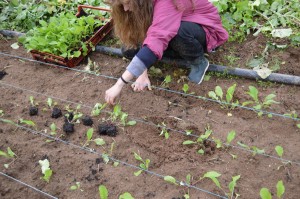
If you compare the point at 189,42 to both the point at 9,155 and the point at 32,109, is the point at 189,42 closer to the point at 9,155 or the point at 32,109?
the point at 32,109

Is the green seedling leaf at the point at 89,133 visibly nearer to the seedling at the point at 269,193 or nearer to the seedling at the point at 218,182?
the seedling at the point at 218,182

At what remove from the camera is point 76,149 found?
8.46 ft

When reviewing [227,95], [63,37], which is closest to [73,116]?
[63,37]

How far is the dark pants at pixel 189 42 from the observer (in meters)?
2.71

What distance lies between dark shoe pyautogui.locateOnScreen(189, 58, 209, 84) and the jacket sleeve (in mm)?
633

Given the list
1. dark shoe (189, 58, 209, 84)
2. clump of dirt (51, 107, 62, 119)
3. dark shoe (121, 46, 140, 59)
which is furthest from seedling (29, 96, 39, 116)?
dark shoe (189, 58, 209, 84)

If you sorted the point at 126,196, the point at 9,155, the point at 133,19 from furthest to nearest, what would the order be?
the point at 9,155 < the point at 133,19 < the point at 126,196

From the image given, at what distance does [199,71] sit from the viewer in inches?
116

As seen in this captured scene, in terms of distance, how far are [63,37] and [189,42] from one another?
135 centimetres

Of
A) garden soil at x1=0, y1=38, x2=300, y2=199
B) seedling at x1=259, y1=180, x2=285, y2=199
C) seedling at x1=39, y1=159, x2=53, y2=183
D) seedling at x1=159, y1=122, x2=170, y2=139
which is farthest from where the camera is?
seedling at x1=159, y1=122, x2=170, y2=139

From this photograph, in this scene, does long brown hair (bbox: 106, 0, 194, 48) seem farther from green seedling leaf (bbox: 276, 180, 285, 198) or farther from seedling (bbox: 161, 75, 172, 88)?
green seedling leaf (bbox: 276, 180, 285, 198)

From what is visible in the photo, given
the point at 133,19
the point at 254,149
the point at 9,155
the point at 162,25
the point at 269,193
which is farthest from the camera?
the point at 9,155

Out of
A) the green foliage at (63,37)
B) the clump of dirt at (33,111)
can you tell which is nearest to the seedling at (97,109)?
the clump of dirt at (33,111)

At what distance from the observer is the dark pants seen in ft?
8.89
